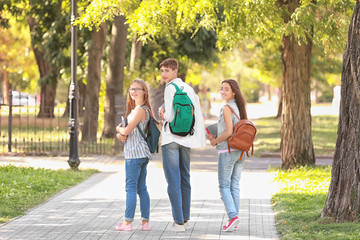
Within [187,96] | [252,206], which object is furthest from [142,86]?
[252,206]

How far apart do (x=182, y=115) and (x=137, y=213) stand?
2.31 meters

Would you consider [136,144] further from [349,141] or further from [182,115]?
[349,141]

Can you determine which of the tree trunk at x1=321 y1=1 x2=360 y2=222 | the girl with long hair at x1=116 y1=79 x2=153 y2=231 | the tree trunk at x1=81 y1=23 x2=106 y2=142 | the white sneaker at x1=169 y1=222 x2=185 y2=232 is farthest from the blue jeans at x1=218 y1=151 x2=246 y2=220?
the tree trunk at x1=81 y1=23 x2=106 y2=142

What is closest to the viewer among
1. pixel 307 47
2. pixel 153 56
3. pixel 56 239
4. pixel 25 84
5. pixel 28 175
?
pixel 56 239

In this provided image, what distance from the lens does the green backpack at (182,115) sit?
865 centimetres

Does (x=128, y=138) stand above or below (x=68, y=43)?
below

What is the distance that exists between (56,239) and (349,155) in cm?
344

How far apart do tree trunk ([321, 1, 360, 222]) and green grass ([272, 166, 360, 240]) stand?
273 mm

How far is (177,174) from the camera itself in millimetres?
8828

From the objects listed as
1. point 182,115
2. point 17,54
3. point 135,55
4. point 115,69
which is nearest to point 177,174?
point 182,115

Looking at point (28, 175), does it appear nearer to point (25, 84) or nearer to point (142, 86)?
point (142, 86)

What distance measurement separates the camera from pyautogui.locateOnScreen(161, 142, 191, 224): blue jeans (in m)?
8.75

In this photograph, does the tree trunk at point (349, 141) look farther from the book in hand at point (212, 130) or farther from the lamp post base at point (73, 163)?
the lamp post base at point (73, 163)

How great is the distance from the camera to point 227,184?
905cm
